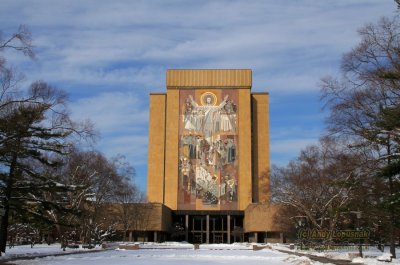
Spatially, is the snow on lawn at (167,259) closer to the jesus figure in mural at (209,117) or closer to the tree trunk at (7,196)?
the tree trunk at (7,196)

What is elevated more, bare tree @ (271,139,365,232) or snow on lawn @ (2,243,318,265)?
bare tree @ (271,139,365,232)

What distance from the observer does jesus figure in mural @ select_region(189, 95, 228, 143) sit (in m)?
105

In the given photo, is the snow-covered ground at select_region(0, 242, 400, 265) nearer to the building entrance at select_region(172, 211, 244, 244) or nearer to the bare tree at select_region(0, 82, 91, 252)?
the bare tree at select_region(0, 82, 91, 252)

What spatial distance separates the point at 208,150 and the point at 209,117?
726cm

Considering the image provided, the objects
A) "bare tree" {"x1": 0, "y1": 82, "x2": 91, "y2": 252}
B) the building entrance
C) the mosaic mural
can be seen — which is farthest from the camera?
the building entrance

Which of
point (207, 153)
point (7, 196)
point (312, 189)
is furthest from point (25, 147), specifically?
point (207, 153)

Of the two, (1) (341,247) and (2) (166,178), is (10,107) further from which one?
(2) (166,178)

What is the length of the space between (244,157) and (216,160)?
5887 millimetres

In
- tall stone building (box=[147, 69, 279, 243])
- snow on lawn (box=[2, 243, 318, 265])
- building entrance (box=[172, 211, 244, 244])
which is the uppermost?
tall stone building (box=[147, 69, 279, 243])

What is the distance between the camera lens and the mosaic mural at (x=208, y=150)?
102062 mm

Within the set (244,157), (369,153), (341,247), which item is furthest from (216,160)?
(369,153)

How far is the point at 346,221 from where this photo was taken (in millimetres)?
59031

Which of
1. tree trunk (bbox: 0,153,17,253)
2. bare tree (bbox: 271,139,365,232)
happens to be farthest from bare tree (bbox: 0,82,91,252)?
bare tree (bbox: 271,139,365,232)

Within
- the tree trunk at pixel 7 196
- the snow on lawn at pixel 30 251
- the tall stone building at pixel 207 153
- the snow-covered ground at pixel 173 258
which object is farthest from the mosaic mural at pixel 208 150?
the tree trunk at pixel 7 196
